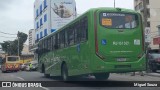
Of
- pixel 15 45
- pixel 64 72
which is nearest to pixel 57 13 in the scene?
pixel 15 45

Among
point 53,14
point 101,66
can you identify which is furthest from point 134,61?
point 53,14

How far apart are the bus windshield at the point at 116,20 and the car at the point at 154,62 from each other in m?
12.6

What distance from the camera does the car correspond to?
27.8m

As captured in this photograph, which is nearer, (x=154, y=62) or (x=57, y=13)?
(x=154, y=62)

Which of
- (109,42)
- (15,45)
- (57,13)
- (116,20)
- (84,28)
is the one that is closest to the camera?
(109,42)

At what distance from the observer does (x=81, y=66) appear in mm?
16328

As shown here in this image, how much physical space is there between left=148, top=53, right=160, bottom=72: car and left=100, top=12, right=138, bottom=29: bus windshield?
495 inches

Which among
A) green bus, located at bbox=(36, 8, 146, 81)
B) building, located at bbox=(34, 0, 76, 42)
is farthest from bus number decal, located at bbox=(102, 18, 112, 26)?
building, located at bbox=(34, 0, 76, 42)

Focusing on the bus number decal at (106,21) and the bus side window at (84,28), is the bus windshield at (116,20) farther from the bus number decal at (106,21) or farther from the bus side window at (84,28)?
the bus side window at (84,28)

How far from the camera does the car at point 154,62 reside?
27.8 m

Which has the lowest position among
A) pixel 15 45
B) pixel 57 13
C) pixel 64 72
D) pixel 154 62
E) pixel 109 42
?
pixel 64 72

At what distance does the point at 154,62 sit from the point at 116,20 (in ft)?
43.5

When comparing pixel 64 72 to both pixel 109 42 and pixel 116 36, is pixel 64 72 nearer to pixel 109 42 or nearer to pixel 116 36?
pixel 109 42

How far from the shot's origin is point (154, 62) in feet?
91.6
